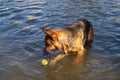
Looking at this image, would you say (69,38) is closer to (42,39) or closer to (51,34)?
(51,34)

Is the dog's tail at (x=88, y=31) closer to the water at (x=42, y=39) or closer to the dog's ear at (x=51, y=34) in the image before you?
the water at (x=42, y=39)

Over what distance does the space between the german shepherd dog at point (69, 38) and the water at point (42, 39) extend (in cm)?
41

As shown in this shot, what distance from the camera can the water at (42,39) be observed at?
25.7 ft

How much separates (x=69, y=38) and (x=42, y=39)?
2.15 metres

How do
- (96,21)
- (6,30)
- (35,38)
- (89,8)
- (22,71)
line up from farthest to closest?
(89,8) < (96,21) < (6,30) < (35,38) < (22,71)

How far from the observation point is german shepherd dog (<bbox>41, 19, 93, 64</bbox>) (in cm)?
766

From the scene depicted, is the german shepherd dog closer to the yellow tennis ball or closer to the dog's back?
the dog's back

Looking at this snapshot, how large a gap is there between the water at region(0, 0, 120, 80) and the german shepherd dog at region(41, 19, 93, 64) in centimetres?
41

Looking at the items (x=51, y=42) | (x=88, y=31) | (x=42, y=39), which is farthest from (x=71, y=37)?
(x=42, y=39)

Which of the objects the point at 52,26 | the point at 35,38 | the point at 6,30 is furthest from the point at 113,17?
the point at 6,30

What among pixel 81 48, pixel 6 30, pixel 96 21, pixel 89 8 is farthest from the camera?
pixel 89 8

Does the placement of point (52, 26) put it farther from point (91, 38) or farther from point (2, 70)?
point (2, 70)

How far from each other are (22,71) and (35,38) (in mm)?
2545

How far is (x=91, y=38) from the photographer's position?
9.43 m
